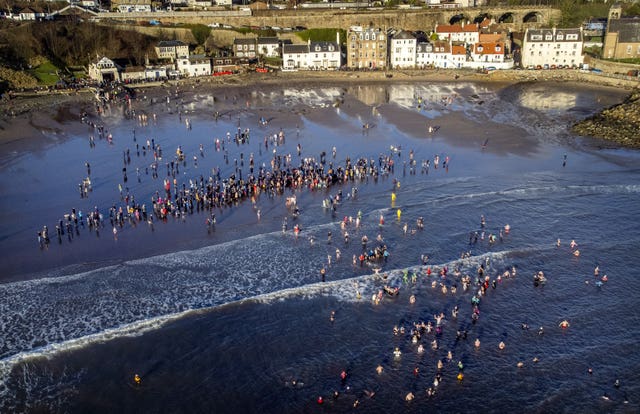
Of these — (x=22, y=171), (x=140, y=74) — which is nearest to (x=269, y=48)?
(x=140, y=74)

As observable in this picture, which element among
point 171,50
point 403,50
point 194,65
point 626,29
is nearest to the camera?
point 626,29

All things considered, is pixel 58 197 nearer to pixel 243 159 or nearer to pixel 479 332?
pixel 243 159

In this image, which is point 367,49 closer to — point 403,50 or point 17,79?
point 403,50

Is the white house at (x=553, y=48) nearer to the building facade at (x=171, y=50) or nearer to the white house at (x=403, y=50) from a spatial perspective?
the white house at (x=403, y=50)

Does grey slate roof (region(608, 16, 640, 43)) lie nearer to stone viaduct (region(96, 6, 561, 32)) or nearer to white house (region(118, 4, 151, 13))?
stone viaduct (region(96, 6, 561, 32))

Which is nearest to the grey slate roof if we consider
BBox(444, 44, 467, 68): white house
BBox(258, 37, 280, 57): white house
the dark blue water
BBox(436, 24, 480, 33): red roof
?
BBox(436, 24, 480, 33): red roof

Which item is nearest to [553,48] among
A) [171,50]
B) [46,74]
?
[171,50]

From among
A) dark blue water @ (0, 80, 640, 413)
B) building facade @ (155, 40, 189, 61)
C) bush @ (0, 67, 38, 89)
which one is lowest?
dark blue water @ (0, 80, 640, 413)
